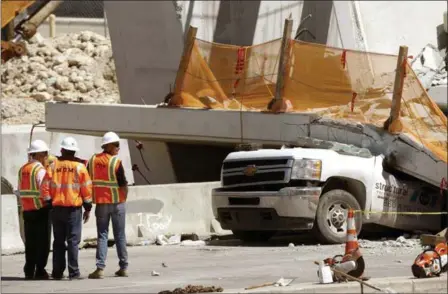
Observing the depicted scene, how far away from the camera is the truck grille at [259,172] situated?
1684 cm

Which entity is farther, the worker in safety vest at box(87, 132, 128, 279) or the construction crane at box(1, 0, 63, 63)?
the construction crane at box(1, 0, 63, 63)

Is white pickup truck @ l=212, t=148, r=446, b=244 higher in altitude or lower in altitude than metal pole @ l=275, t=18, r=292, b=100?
lower

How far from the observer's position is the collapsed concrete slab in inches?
709

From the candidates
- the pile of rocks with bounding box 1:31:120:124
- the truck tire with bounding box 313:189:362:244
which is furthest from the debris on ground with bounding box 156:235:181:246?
the pile of rocks with bounding box 1:31:120:124

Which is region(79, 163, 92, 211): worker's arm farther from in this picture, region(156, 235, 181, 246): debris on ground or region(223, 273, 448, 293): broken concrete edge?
region(156, 235, 181, 246): debris on ground

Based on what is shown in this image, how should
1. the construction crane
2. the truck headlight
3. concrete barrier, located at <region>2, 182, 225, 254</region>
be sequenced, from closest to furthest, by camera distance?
the truck headlight
concrete barrier, located at <region>2, 182, 225, 254</region>
the construction crane

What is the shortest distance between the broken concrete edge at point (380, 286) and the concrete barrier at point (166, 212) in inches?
295

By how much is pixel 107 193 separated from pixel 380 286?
11.0 feet

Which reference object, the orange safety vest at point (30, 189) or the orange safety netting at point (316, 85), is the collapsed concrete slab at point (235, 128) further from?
the orange safety vest at point (30, 189)

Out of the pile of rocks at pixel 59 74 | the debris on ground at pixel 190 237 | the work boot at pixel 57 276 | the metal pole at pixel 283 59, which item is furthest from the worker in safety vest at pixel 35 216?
the pile of rocks at pixel 59 74

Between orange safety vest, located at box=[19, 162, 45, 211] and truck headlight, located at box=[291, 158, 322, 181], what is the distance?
4.76m

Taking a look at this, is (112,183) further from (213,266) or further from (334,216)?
(334,216)

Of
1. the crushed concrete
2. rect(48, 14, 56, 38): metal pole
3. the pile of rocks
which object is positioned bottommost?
the crushed concrete

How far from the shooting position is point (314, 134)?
60.9 feet
